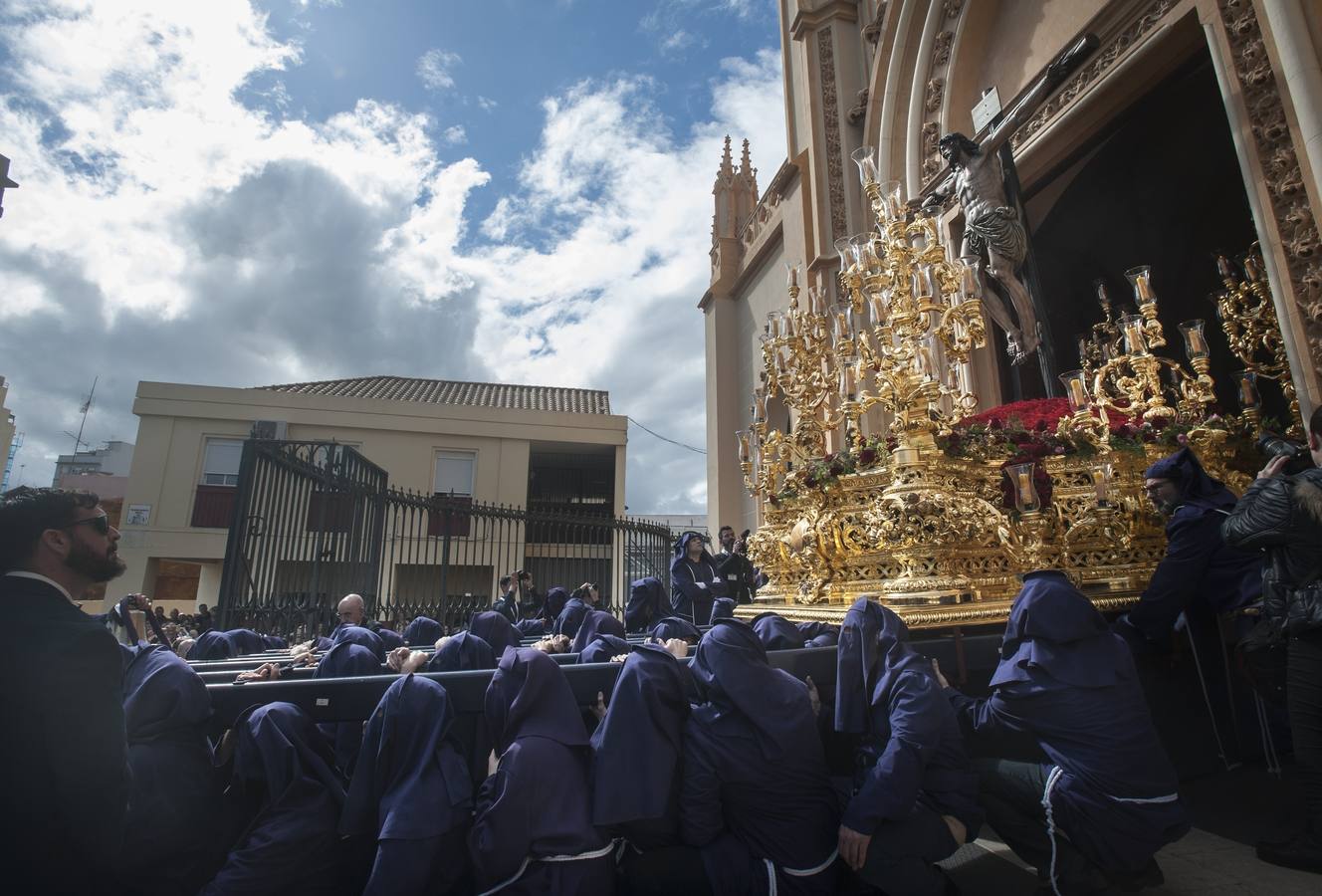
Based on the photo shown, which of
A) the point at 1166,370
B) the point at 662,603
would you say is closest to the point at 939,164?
the point at 1166,370

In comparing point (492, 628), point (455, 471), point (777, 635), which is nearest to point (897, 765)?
point (777, 635)

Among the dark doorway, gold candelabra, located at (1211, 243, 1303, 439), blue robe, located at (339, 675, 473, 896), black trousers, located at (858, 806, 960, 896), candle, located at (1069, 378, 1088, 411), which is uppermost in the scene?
the dark doorway

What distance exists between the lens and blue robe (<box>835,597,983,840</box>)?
258cm

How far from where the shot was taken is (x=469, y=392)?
2323 centimetres

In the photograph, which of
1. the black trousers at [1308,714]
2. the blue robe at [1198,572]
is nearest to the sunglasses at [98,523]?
the black trousers at [1308,714]

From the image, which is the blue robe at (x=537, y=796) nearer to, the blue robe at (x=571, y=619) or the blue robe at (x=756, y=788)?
the blue robe at (x=756, y=788)

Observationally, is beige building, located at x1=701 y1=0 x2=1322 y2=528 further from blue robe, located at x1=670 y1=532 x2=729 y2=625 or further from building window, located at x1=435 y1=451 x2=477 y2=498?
building window, located at x1=435 y1=451 x2=477 y2=498

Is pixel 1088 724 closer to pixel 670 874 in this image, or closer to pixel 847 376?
pixel 670 874

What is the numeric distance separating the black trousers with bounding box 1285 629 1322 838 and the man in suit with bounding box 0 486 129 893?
14.5ft

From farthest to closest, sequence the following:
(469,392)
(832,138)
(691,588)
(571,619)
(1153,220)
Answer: (469,392)
(832,138)
(1153,220)
(691,588)
(571,619)

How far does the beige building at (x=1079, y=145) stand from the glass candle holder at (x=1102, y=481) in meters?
1.33

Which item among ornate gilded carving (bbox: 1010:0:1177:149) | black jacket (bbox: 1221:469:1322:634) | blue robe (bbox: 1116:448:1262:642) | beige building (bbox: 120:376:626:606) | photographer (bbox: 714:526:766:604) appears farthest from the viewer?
beige building (bbox: 120:376:626:606)

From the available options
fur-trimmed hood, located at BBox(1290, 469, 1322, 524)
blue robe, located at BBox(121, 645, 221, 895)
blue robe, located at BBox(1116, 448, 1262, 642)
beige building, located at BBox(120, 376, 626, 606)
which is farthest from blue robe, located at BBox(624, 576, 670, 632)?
beige building, located at BBox(120, 376, 626, 606)

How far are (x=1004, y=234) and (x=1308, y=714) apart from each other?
19.7 feet
